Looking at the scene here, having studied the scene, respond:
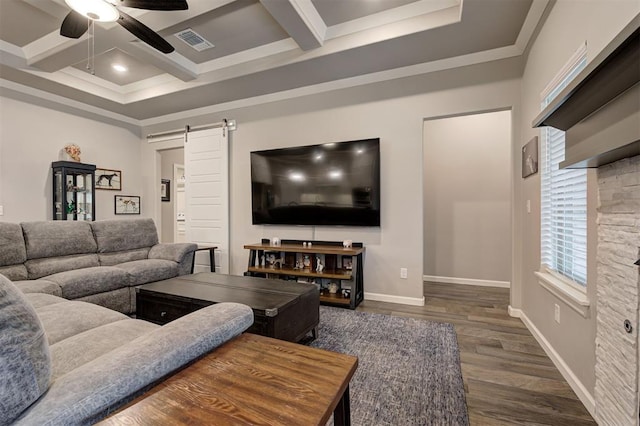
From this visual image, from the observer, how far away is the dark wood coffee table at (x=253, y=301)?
6.35ft

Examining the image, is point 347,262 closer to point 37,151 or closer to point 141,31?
point 141,31

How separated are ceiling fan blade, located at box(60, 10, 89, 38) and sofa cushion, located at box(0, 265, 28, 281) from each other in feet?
6.96

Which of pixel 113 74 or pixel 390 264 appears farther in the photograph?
pixel 113 74

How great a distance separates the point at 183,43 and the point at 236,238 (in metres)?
2.58

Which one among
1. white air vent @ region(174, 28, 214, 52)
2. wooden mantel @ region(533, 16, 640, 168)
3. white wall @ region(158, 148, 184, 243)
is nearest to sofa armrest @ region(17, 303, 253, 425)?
wooden mantel @ region(533, 16, 640, 168)

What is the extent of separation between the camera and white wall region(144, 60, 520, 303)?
3.13 m

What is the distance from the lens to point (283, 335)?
1981 mm

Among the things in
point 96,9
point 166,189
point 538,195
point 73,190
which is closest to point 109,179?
point 73,190

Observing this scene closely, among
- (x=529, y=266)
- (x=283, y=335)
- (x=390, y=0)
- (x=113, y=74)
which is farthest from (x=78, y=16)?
(x=529, y=266)

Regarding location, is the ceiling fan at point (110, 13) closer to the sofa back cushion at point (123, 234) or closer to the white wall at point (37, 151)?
the sofa back cushion at point (123, 234)

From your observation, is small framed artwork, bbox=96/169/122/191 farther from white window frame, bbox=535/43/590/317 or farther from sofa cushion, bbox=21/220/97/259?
white window frame, bbox=535/43/590/317

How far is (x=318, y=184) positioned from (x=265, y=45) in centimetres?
172

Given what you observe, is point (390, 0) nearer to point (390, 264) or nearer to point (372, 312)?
point (390, 264)

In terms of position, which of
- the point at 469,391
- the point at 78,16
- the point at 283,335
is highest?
the point at 78,16
